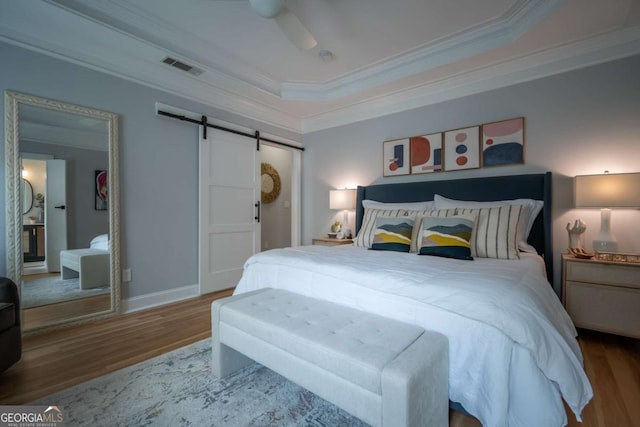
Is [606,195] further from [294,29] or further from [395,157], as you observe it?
[294,29]

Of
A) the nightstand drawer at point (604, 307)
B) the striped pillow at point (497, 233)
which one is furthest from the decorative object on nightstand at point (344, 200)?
the nightstand drawer at point (604, 307)

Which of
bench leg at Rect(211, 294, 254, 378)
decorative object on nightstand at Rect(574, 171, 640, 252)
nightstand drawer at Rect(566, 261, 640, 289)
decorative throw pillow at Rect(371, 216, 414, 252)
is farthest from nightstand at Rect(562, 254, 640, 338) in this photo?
bench leg at Rect(211, 294, 254, 378)

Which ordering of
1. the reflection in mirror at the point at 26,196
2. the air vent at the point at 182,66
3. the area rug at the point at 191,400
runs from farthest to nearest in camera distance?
the air vent at the point at 182,66
the reflection in mirror at the point at 26,196
the area rug at the point at 191,400

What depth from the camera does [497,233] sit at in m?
2.22

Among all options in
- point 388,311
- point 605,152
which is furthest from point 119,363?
point 605,152

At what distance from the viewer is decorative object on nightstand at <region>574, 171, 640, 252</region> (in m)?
2.10

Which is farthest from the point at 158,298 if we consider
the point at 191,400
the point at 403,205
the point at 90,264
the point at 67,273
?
the point at 403,205

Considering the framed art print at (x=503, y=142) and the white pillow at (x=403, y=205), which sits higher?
the framed art print at (x=503, y=142)

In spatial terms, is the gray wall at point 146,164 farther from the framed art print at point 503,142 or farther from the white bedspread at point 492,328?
the framed art print at point 503,142

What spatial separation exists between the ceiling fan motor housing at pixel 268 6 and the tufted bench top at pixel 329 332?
1.84m

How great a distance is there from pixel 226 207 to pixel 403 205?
2.26 m

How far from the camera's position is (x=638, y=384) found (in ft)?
5.35

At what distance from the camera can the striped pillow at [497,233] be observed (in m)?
2.17

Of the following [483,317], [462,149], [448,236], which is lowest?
[483,317]
